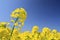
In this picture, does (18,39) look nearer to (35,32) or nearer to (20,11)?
(20,11)

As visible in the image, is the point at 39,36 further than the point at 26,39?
Yes

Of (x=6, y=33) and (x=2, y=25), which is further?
(x=2, y=25)

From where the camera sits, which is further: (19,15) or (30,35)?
(30,35)

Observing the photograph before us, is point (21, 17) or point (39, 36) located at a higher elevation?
point (39, 36)

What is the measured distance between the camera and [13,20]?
999cm

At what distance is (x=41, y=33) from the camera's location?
15188mm

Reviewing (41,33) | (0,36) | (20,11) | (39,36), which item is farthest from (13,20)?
(41,33)

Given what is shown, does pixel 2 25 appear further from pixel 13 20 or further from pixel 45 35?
pixel 45 35

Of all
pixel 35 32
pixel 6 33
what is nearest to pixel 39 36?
pixel 35 32

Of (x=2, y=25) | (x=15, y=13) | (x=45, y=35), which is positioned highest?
(x=45, y=35)

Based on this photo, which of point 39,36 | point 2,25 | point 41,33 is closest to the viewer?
point 2,25

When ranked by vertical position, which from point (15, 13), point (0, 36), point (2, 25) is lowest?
point (0, 36)

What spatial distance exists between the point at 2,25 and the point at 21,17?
1100 millimetres

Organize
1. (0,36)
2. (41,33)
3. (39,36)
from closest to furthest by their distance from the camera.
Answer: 1. (0,36)
2. (39,36)
3. (41,33)
